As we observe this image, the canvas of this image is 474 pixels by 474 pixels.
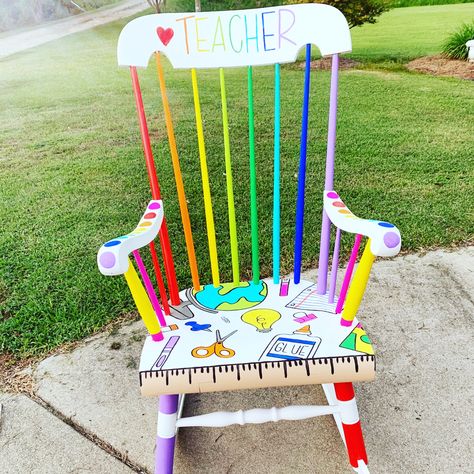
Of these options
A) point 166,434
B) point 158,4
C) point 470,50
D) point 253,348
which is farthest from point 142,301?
point 470,50

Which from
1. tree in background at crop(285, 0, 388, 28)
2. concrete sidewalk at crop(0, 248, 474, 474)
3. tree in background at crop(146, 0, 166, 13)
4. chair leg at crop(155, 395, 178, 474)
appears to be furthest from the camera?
tree in background at crop(285, 0, 388, 28)

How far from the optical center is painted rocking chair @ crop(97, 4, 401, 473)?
4.04 ft

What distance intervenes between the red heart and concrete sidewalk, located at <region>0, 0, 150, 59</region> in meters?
4.27

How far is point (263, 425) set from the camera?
5.36 ft

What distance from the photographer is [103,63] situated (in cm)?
616

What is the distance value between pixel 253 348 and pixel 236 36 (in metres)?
0.89

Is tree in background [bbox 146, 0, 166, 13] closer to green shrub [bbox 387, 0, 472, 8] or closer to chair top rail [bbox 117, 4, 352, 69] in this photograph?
green shrub [bbox 387, 0, 472, 8]

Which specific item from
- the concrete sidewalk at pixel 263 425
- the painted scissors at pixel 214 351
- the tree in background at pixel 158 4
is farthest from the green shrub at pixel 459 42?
the painted scissors at pixel 214 351

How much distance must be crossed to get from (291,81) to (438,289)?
4.02 meters

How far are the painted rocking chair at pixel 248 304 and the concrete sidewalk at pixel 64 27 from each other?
14.1ft

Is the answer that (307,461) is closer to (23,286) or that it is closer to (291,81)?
(23,286)

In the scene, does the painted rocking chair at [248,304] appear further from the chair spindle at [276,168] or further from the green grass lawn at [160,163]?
the green grass lawn at [160,163]

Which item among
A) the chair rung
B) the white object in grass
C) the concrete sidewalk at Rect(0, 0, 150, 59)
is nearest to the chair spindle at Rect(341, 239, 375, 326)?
the chair rung

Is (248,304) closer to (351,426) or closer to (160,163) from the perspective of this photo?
(351,426)
